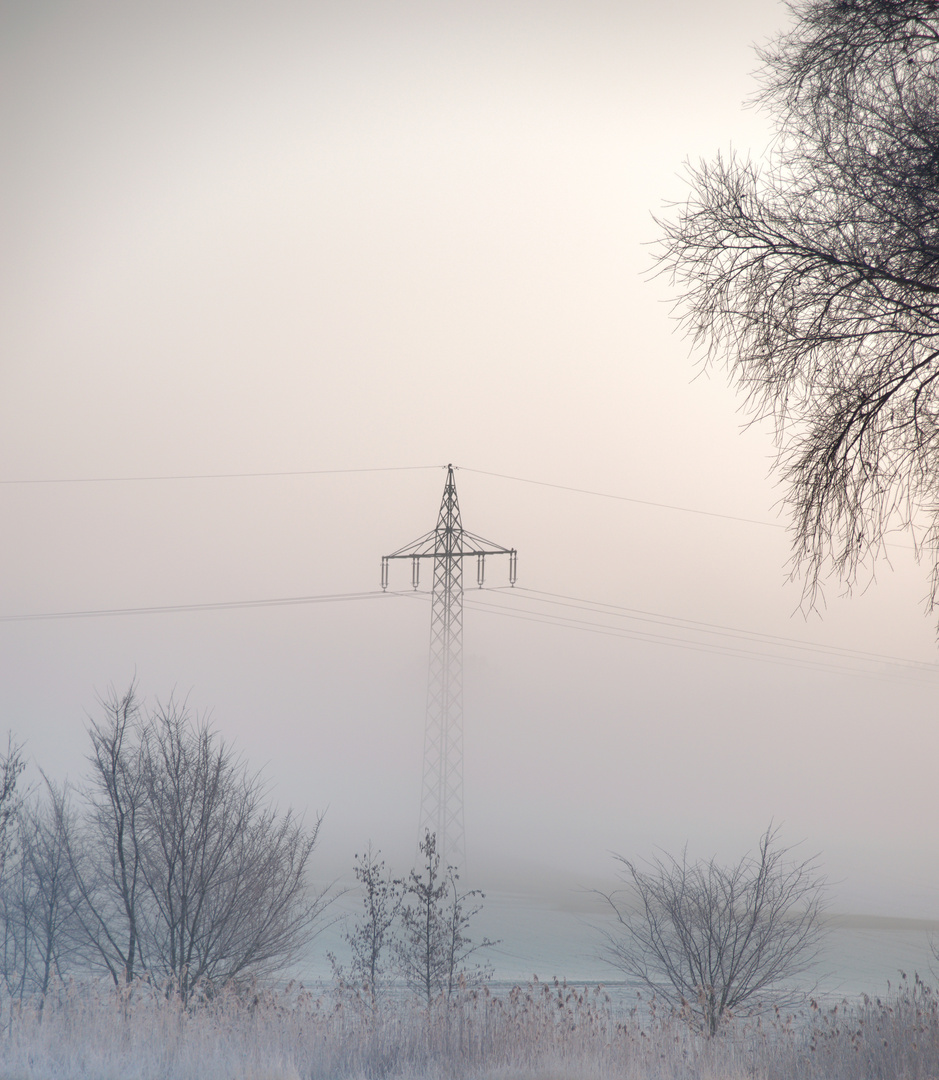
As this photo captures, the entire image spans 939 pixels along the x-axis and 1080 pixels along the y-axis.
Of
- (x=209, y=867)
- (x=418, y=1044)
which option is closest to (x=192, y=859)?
(x=209, y=867)

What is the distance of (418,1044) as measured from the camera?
8.80m

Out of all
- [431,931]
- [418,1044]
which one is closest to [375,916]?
[431,931]

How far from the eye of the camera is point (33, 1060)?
8.42 m

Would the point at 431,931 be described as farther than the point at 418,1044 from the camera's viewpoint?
Yes

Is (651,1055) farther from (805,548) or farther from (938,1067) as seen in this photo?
(805,548)

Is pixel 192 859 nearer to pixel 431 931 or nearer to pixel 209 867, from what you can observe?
pixel 209 867

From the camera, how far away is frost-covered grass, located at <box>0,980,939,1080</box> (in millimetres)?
8000

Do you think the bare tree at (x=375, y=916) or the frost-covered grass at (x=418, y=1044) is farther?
the bare tree at (x=375, y=916)

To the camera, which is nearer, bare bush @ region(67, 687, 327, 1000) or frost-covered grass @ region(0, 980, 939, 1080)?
frost-covered grass @ region(0, 980, 939, 1080)

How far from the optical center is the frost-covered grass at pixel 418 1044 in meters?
8.00

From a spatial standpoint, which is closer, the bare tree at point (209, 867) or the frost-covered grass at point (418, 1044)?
the frost-covered grass at point (418, 1044)

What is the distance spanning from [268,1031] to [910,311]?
830 centimetres

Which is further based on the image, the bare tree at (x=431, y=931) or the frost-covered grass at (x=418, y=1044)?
the bare tree at (x=431, y=931)

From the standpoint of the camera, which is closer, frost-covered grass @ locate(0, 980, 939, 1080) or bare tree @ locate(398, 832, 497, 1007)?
frost-covered grass @ locate(0, 980, 939, 1080)
